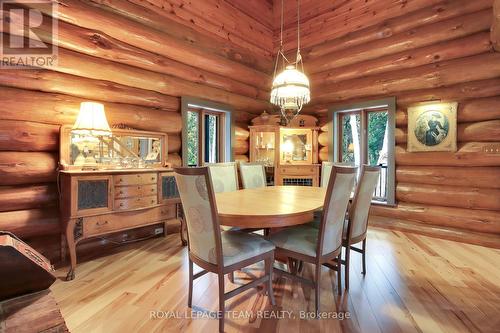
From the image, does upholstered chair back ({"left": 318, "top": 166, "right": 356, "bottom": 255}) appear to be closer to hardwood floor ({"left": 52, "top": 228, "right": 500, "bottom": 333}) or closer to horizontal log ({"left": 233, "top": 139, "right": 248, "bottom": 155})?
hardwood floor ({"left": 52, "top": 228, "right": 500, "bottom": 333})

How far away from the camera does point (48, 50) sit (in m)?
2.65

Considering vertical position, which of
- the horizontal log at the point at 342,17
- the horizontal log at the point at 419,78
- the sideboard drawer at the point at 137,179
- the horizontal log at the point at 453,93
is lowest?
the sideboard drawer at the point at 137,179

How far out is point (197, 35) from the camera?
4.04 meters

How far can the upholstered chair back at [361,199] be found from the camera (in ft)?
7.19

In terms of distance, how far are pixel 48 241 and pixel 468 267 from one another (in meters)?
4.53

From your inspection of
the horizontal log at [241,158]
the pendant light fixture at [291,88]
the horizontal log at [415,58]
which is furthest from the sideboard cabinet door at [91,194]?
the horizontal log at [415,58]

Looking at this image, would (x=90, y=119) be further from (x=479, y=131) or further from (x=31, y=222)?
(x=479, y=131)

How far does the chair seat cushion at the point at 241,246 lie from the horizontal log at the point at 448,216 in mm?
3063

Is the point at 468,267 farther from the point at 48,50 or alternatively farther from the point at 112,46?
the point at 48,50

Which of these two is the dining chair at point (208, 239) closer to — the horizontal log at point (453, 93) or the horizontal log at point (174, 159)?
the horizontal log at point (174, 159)

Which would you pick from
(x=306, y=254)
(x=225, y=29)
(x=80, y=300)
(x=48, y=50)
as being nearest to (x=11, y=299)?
(x=80, y=300)

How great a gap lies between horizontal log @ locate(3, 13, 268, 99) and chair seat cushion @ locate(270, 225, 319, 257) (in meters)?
2.87

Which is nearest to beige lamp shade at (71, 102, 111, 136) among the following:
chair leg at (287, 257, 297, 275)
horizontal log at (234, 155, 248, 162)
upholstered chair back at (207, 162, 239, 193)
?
upholstered chair back at (207, 162, 239, 193)

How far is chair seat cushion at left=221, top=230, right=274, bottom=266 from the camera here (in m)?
1.75
